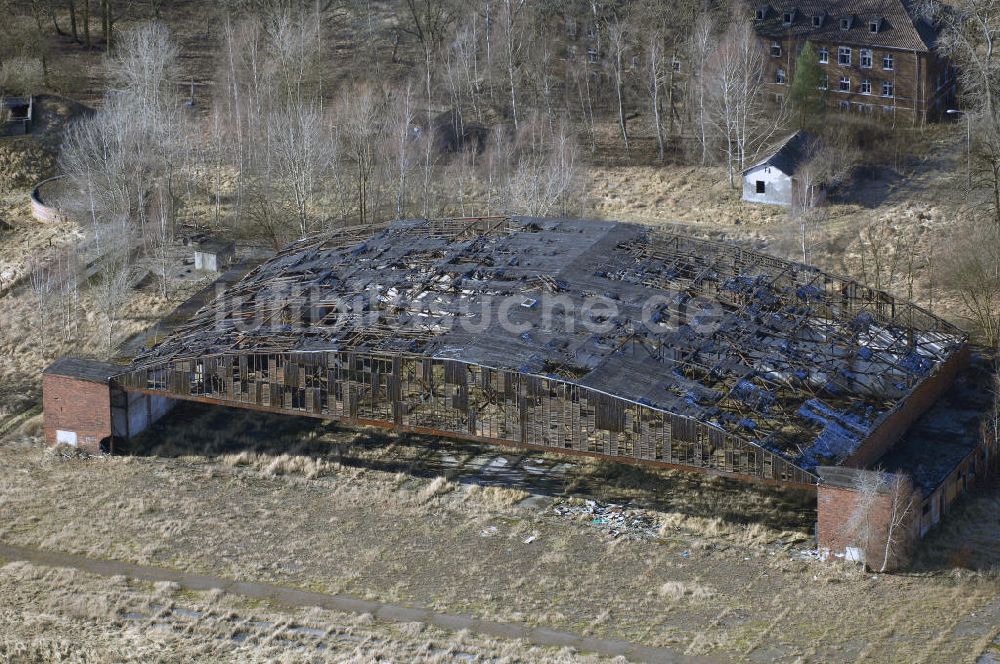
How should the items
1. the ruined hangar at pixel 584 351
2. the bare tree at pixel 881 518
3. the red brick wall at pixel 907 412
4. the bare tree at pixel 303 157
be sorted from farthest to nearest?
the bare tree at pixel 303 157, the red brick wall at pixel 907 412, the ruined hangar at pixel 584 351, the bare tree at pixel 881 518

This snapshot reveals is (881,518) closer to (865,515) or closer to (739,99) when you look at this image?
(865,515)

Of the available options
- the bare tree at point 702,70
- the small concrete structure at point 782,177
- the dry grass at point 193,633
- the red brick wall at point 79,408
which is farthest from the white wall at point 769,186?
the dry grass at point 193,633

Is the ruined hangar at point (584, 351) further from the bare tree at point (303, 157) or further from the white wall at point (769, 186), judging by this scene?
the white wall at point (769, 186)

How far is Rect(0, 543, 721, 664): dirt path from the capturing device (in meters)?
41.8

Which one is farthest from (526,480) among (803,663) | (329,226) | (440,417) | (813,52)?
(813,52)

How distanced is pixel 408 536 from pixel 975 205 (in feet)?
124

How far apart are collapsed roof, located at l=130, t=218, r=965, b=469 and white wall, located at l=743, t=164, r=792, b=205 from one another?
54.6 feet

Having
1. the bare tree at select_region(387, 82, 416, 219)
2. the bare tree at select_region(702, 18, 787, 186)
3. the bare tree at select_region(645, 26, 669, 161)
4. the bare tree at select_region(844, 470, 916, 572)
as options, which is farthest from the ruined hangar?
the bare tree at select_region(645, 26, 669, 161)

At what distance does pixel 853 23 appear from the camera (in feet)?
277

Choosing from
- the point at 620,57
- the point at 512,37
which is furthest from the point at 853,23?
the point at 512,37

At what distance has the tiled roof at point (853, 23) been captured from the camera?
82.6 metres

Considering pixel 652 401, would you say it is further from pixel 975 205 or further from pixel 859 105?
pixel 859 105

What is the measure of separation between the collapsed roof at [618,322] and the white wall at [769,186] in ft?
54.6

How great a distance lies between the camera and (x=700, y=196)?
7962cm
